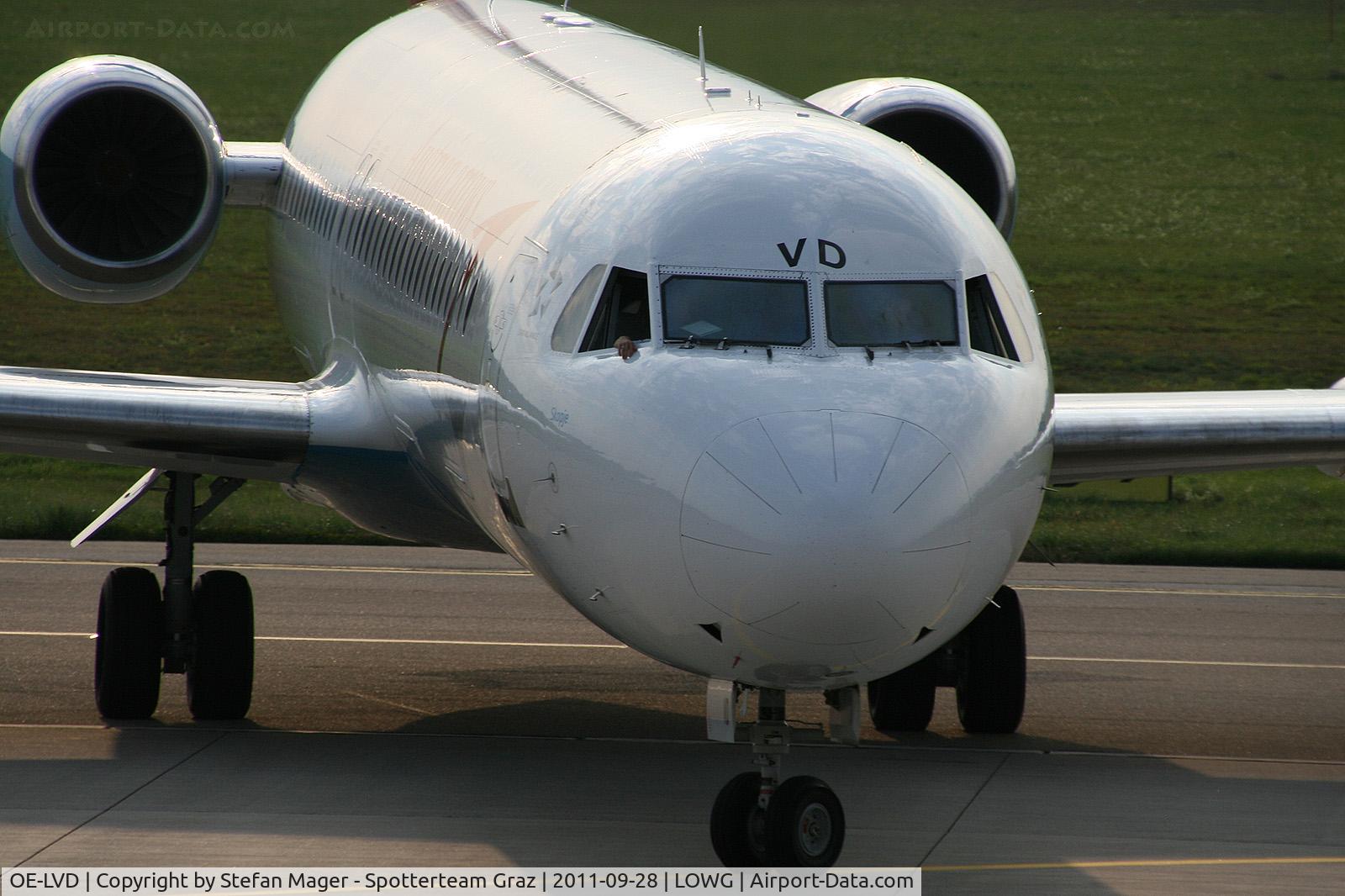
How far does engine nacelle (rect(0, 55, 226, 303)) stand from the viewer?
49.2 feet

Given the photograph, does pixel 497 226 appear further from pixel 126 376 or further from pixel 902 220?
pixel 126 376

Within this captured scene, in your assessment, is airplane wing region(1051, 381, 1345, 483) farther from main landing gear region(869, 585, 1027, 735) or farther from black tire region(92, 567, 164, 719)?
black tire region(92, 567, 164, 719)

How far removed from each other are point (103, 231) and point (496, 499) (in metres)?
7.02

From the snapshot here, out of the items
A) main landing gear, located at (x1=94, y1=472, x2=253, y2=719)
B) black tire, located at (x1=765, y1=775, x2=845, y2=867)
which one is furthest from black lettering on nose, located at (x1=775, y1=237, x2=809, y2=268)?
main landing gear, located at (x1=94, y1=472, x2=253, y2=719)

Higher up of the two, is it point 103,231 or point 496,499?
point 103,231

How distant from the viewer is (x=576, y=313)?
340 inches

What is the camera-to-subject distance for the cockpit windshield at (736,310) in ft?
26.8

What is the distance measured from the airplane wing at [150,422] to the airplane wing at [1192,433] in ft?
14.7

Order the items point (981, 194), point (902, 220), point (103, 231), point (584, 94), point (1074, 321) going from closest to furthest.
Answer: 1. point (902, 220)
2. point (584, 94)
3. point (103, 231)
4. point (981, 194)
5. point (1074, 321)

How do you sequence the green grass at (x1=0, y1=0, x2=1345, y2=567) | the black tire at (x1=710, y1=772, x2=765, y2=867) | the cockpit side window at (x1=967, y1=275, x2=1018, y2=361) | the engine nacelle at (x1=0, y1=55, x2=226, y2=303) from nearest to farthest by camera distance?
1. the cockpit side window at (x1=967, y1=275, x2=1018, y2=361)
2. the black tire at (x1=710, y1=772, x2=765, y2=867)
3. the engine nacelle at (x1=0, y1=55, x2=226, y2=303)
4. the green grass at (x1=0, y1=0, x2=1345, y2=567)

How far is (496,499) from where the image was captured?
9.47m

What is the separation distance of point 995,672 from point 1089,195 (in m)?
30.8

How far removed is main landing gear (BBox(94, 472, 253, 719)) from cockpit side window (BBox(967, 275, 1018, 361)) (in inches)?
249

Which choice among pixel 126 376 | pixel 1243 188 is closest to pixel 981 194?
pixel 126 376
